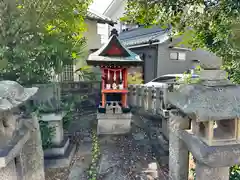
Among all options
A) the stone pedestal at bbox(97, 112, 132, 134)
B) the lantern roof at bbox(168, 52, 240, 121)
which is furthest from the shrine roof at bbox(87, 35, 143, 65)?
the lantern roof at bbox(168, 52, 240, 121)

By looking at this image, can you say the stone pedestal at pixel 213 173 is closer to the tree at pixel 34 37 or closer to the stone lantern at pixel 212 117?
the stone lantern at pixel 212 117

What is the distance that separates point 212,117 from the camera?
181cm

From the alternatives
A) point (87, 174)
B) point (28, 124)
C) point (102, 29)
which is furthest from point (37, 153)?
point (102, 29)

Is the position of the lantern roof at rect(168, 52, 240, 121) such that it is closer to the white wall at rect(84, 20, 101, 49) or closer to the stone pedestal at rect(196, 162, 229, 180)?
the stone pedestal at rect(196, 162, 229, 180)

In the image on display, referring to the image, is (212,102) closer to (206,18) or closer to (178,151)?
(178,151)

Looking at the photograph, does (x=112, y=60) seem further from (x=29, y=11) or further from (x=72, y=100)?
(x=29, y=11)

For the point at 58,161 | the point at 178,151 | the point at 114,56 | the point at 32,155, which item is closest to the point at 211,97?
the point at 178,151

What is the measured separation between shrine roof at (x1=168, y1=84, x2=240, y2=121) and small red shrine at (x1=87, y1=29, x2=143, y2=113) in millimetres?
4004

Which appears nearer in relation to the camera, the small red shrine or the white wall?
the small red shrine

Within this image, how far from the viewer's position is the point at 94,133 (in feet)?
22.5

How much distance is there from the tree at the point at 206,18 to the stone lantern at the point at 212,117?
90 cm

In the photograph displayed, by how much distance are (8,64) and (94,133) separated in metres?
4.14

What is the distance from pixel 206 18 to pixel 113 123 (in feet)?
15.6

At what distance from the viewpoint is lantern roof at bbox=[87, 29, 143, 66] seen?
5.79 metres
